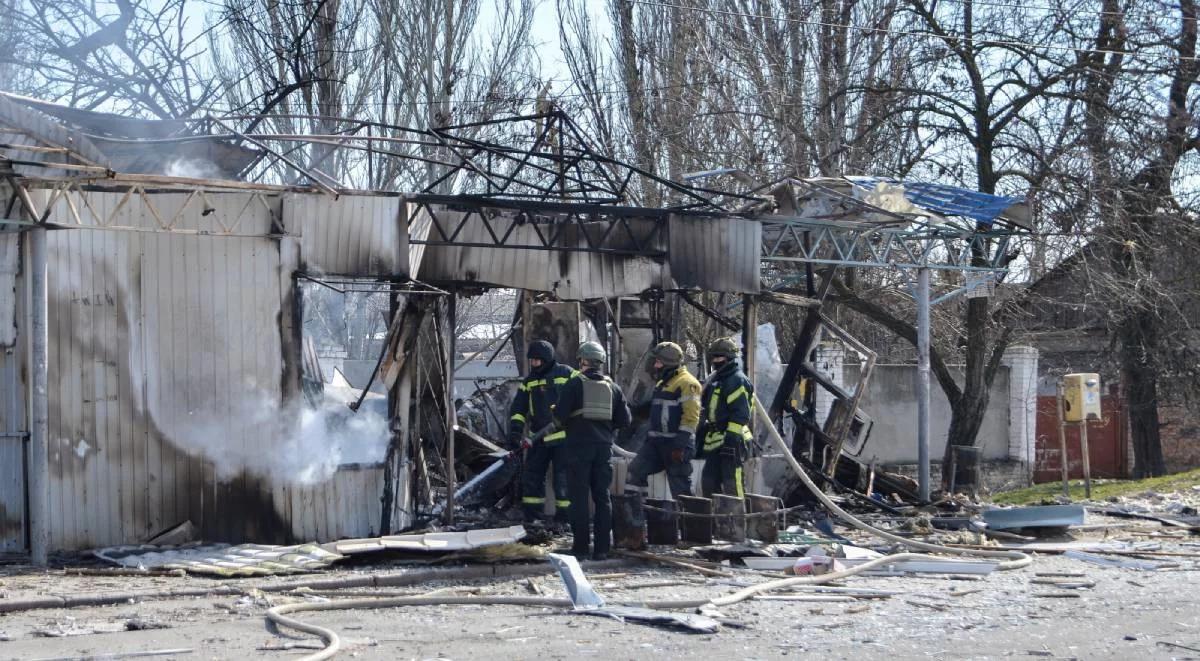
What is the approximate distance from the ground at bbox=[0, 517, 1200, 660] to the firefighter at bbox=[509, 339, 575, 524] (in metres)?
1.68

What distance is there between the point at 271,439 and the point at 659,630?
5916 mm

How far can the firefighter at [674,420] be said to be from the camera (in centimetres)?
1254

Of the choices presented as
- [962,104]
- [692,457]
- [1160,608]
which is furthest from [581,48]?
[1160,608]

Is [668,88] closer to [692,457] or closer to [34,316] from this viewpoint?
[692,457]

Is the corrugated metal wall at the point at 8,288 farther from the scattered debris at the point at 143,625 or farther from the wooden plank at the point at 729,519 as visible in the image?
the wooden plank at the point at 729,519

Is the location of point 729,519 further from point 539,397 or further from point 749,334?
point 749,334

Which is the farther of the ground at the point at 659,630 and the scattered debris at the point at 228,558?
Answer: the scattered debris at the point at 228,558

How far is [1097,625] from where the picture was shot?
831 centimetres

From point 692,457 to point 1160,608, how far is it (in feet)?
16.0

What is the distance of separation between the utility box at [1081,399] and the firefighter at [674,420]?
330 inches

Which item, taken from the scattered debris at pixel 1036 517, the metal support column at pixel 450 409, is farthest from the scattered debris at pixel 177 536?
the scattered debris at pixel 1036 517

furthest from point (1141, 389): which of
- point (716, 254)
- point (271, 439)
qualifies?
point (271, 439)

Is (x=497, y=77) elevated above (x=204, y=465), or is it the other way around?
(x=497, y=77)

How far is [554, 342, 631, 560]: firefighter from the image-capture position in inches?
439
